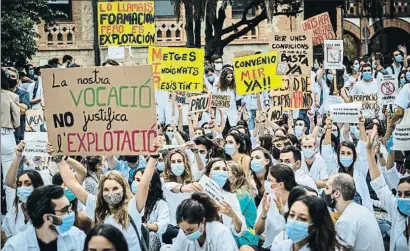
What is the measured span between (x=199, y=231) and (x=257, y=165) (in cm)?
250

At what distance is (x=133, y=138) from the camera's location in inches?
280

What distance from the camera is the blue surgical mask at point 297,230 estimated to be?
5.66 m

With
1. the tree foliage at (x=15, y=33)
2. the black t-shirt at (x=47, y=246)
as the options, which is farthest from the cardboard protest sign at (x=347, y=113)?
the tree foliage at (x=15, y=33)

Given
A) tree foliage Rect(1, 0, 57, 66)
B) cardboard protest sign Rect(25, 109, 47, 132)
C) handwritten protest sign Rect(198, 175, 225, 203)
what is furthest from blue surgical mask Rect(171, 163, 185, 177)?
tree foliage Rect(1, 0, 57, 66)

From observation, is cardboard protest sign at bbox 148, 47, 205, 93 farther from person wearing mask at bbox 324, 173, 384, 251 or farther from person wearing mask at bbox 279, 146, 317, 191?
person wearing mask at bbox 324, 173, 384, 251

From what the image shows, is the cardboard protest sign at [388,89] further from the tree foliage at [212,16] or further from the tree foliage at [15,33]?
the tree foliage at [212,16]

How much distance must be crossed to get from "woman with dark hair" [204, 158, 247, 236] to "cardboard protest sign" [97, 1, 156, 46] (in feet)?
19.0

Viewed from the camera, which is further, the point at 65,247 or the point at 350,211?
the point at 350,211

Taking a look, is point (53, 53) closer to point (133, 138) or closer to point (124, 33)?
point (124, 33)

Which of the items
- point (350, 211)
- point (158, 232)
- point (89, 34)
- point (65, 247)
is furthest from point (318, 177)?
point (89, 34)

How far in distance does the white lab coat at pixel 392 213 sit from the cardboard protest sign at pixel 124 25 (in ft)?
22.0

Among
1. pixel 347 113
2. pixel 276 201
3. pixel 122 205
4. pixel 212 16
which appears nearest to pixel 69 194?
pixel 122 205

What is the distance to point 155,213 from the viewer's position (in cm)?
812

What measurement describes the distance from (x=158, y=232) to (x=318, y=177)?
2.56 metres
